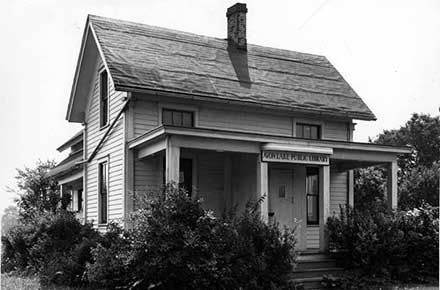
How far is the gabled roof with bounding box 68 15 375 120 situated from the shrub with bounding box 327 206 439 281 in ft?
14.6

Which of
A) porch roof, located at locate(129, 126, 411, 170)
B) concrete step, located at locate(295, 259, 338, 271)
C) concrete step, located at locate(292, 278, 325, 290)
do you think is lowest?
concrete step, located at locate(292, 278, 325, 290)

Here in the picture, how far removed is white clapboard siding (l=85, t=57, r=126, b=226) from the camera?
15.9m

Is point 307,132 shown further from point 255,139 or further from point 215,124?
point 255,139

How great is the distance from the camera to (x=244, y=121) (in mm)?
16969

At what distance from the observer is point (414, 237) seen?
1445cm

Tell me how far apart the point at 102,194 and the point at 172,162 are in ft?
18.9

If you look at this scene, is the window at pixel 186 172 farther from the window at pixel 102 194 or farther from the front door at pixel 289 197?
the window at pixel 102 194

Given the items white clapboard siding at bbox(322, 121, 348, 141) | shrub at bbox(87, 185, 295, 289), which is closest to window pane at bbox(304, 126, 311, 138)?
white clapboard siding at bbox(322, 121, 348, 141)

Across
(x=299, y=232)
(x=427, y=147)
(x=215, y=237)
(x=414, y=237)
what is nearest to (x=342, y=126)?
(x=299, y=232)

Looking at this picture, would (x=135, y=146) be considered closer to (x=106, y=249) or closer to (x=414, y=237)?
(x=106, y=249)

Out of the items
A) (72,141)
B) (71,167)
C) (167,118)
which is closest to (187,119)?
(167,118)

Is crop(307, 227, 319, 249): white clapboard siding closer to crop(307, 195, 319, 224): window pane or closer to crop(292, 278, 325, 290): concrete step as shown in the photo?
crop(307, 195, 319, 224): window pane

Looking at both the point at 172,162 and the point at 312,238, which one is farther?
the point at 312,238

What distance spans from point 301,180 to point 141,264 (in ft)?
A: 24.3
